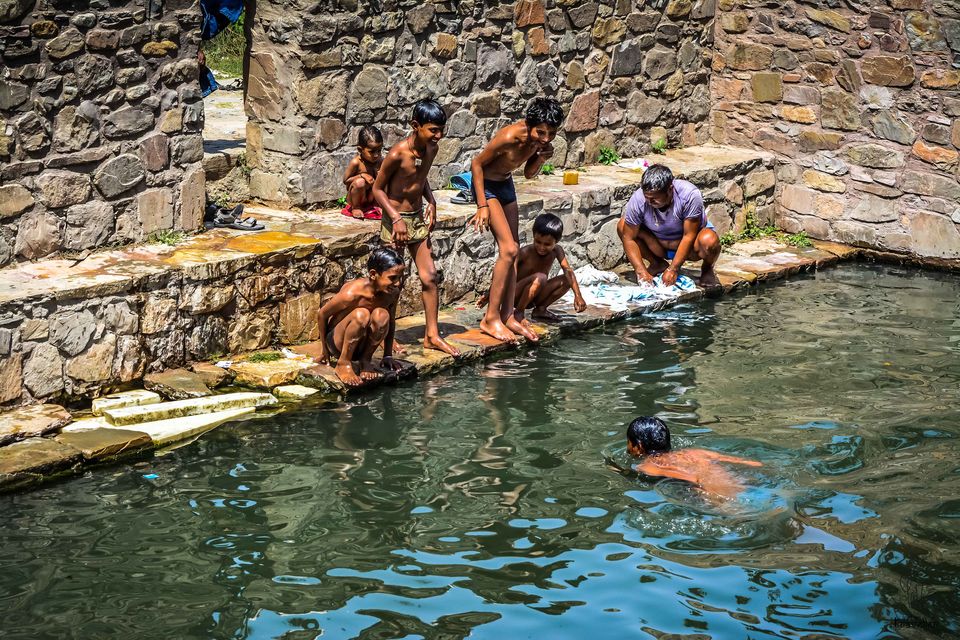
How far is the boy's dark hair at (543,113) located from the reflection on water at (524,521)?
1699mm

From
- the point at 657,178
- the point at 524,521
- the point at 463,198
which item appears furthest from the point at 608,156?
the point at 524,521

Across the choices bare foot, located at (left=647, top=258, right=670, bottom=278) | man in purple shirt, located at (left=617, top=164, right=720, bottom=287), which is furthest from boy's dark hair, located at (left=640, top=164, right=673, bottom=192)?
bare foot, located at (left=647, top=258, right=670, bottom=278)

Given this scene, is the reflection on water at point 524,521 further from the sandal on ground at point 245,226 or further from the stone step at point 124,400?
the sandal on ground at point 245,226

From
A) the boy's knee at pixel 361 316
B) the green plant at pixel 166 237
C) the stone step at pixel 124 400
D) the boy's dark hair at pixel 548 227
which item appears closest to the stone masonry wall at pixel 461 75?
the green plant at pixel 166 237

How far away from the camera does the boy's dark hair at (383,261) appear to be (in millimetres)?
7434

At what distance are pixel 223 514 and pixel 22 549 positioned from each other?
37.3 inches

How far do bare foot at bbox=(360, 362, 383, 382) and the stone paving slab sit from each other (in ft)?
5.92

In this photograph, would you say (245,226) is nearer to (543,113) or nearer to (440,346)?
(440,346)

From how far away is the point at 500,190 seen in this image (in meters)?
8.62

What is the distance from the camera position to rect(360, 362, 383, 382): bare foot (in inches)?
301

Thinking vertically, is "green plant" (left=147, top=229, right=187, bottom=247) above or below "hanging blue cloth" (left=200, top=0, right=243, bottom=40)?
below

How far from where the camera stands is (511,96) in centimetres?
1053

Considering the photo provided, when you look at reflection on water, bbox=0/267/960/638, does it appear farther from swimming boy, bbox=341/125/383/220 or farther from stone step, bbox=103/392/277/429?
swimming boy, bbox=341/125/383/220

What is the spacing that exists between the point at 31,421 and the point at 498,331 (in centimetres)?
335
